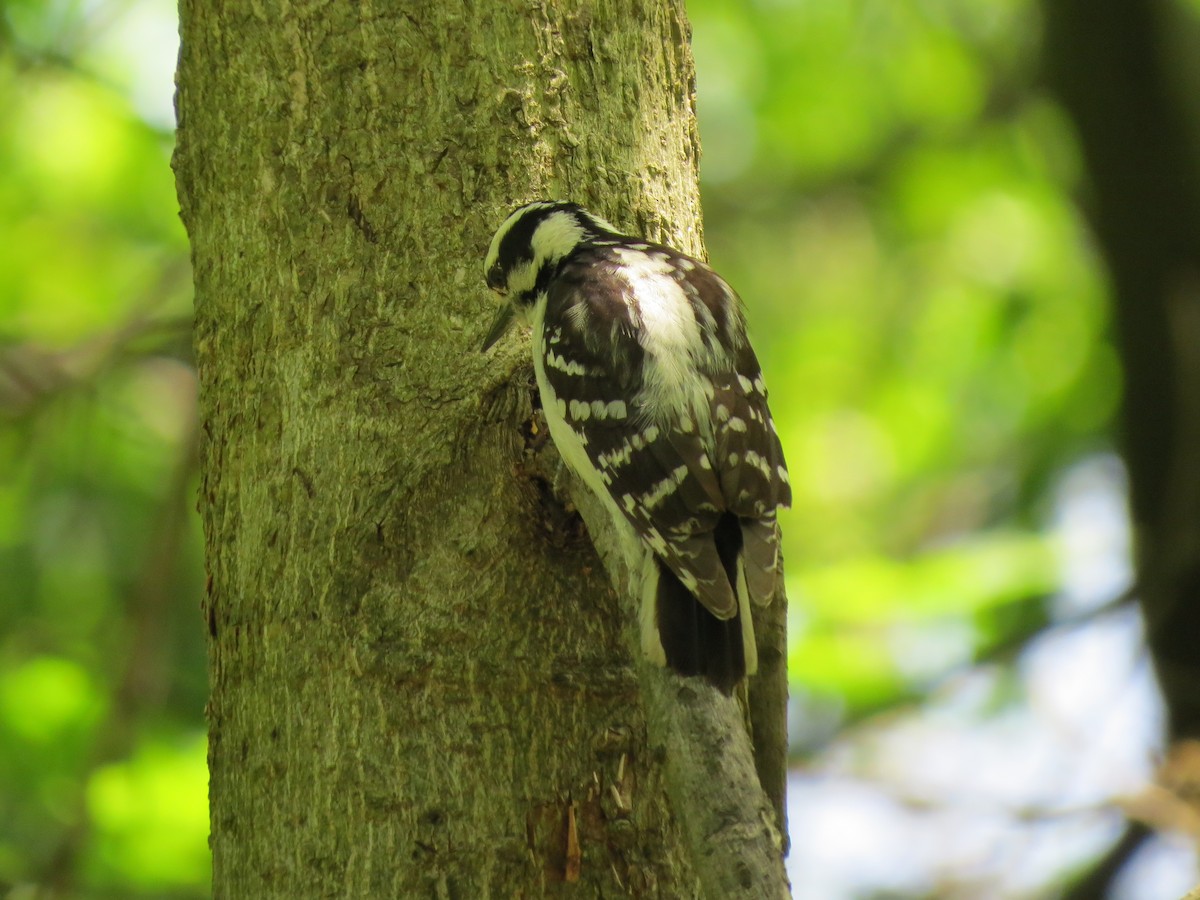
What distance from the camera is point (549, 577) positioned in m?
2.55

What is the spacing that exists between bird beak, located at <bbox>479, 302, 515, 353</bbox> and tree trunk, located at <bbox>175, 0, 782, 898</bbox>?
4 cm

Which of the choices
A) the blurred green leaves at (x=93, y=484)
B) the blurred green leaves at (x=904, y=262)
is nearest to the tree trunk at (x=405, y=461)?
the blurred green leaves at (x=93, y=484)

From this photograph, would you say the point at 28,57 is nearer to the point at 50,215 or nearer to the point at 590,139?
the point at 50,215

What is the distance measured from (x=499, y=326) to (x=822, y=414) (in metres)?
6.87

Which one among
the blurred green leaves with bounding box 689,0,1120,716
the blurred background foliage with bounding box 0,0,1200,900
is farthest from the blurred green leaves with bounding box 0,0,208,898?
the blurred green leaves with bounding box 689,0,1120,716

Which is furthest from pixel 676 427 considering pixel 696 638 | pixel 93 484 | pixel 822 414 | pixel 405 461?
pixel 822 414

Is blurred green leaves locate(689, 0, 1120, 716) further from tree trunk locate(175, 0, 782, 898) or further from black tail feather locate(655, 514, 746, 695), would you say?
black tail feather locate(655, 514, 746, 695)

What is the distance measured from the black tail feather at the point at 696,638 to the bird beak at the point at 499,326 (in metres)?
0.59

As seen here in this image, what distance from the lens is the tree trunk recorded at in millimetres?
2426

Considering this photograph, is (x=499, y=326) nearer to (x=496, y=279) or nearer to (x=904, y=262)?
(x=496, y=279)

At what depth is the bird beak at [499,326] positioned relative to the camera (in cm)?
276

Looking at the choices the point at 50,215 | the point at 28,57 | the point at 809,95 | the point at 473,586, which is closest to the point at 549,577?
the point at 473,586

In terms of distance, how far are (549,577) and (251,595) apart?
0.60 m

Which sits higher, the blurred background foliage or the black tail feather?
the blurred background foliage
